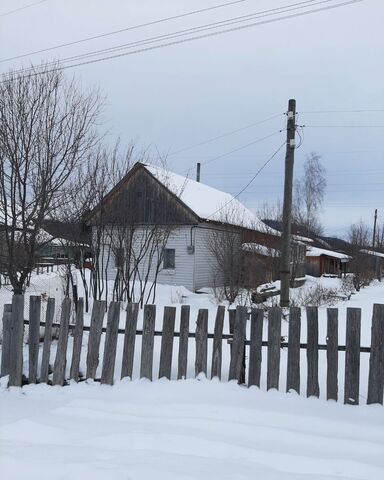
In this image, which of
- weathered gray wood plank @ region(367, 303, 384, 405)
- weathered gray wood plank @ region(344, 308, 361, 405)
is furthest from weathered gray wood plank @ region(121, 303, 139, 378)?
weathered gray wood plank @ region(367, 303, 384, 405)

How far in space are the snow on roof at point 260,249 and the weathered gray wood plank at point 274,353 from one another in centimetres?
1176

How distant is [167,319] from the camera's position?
5211 mm

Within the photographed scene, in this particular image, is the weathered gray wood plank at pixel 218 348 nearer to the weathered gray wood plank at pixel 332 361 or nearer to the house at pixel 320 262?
the weathered gray wood plank at pixel 332 361

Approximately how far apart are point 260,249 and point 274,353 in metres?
12.7

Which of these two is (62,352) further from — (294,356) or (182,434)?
(294,356)

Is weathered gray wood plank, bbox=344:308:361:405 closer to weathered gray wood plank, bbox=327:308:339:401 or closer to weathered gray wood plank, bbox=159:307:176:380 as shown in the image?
weathered gray wood plank, bbox=327:308:339:401

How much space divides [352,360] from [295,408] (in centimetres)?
76

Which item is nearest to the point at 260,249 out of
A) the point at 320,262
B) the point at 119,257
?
the point at 119,257

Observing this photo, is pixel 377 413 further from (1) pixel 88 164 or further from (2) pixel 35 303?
(1) pixel 88 164

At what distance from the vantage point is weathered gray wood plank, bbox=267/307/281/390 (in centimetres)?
480

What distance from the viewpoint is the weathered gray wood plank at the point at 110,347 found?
5.17 m

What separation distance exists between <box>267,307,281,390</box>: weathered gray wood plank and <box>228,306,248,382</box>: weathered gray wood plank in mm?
294

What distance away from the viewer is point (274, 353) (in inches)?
189

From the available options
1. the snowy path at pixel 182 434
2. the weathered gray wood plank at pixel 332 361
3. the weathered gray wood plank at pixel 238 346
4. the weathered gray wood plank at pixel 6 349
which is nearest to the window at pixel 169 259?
the weathered gray wood plank at pixel 6 349
